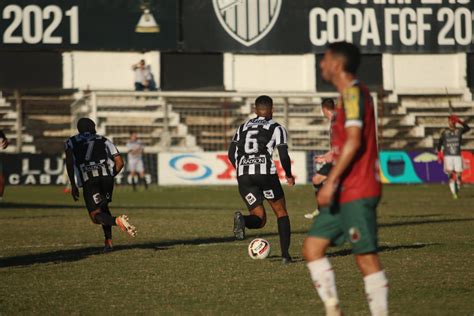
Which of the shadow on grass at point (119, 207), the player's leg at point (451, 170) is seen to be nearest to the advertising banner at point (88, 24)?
the shadow on grass at point (119, 207)

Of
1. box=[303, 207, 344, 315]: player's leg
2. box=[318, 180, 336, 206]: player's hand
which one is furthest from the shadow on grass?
box=[318, 180, 336, 206]: player's hand

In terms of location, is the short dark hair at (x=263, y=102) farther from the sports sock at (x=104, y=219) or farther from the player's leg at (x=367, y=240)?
the player's leg at (x=367, y=240)

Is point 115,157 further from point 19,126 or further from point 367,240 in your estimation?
point 19,126

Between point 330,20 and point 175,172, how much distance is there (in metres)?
10.4

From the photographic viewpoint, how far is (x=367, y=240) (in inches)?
317

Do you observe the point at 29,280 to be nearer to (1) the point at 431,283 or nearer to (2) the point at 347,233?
(1) the point at 431,283

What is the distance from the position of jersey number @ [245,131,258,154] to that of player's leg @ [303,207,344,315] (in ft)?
20.1

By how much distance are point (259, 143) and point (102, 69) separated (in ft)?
104

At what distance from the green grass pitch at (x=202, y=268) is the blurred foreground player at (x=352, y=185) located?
5.80 ft

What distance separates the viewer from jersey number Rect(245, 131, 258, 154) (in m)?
14.5

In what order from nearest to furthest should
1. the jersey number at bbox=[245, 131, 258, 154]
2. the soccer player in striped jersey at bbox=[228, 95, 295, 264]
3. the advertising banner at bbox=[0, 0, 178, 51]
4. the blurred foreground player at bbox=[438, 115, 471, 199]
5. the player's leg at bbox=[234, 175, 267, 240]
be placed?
the soccer player in striped jersey at bbox=[228, 95, 295, 264]
the jersey number at bbox=[245, 131, 258, 154]
the player's leg at bbox=[234, 175, 267, 240]
the blurred foreground player at bbox=[438, 115, 471, 199]
the advertising banner at bbox=[0, 0, 178, 51]

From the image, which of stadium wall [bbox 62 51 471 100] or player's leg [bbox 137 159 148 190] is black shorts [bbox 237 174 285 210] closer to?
player's leg [bbox 137 159 148 190]

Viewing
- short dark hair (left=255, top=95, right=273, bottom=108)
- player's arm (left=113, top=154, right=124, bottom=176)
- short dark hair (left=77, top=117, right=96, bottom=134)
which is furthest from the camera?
player's arm (left=113, top=154, right=124, bottom=176)

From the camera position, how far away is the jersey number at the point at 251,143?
569 inches
